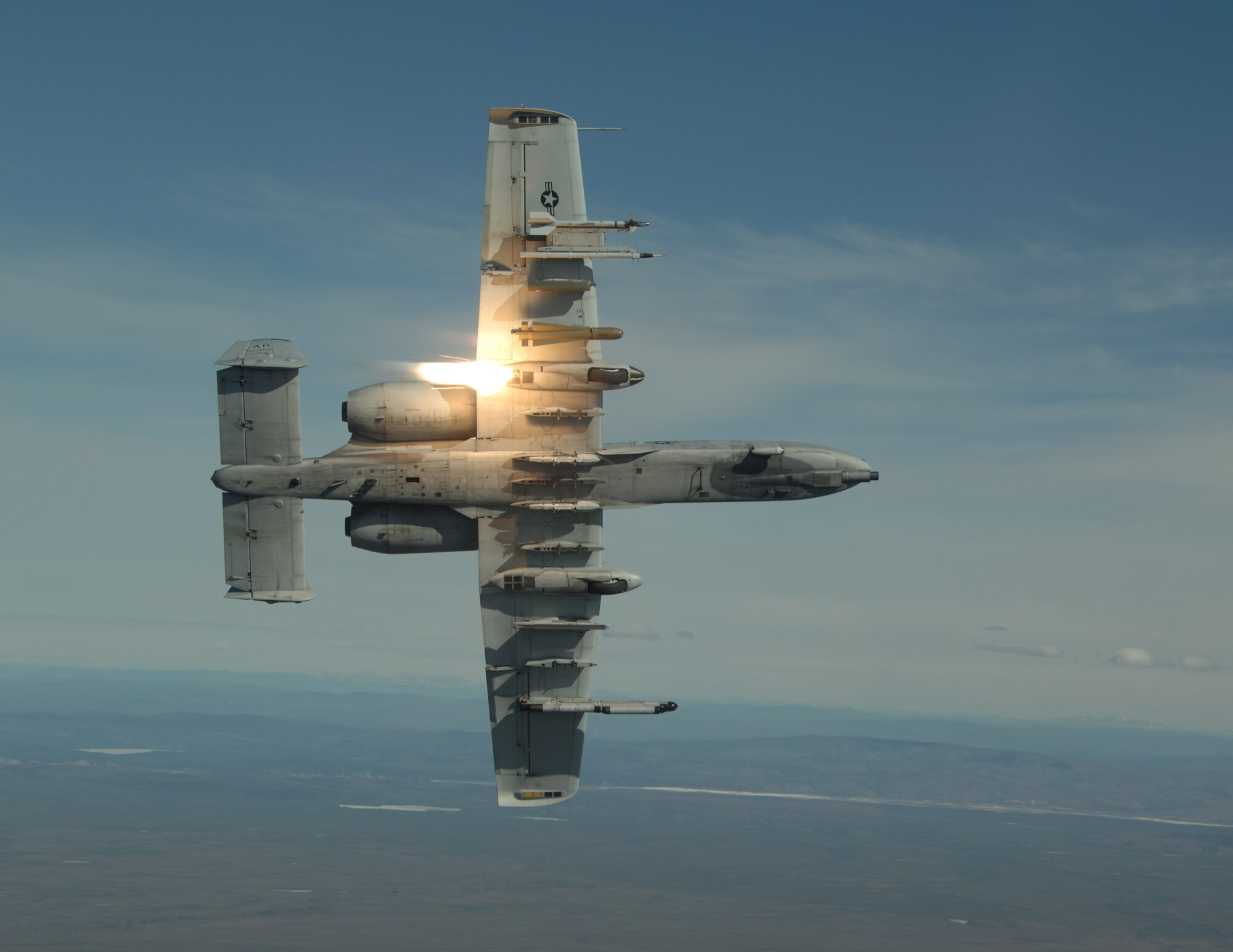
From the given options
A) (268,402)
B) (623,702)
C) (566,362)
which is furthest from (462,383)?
(623,702)

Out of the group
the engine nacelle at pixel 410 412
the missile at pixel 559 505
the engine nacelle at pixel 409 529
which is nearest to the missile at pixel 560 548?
the missile at pixel 559 505

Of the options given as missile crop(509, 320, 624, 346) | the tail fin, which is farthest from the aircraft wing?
the tail fin

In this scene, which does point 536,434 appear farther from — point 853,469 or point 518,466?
point 853,469

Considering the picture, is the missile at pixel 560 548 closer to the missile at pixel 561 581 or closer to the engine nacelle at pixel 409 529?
the missile at pixel 561 581

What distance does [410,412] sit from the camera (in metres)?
42.4

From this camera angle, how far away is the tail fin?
1661 inches

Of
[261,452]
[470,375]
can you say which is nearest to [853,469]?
[470,375]

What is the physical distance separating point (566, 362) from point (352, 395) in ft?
26.8

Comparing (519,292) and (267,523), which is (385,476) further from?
(519,292)

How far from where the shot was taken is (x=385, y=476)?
42.3 m

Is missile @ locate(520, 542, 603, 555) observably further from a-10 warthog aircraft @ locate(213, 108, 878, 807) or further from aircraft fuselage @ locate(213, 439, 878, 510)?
aircraft fuselage @ locate(213, 439, 878, 510)

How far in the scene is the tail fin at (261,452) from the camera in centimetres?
4219

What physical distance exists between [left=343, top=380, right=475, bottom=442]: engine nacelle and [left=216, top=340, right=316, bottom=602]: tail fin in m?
2.40

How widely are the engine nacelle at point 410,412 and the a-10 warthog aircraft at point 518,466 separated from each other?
0.20 feet
